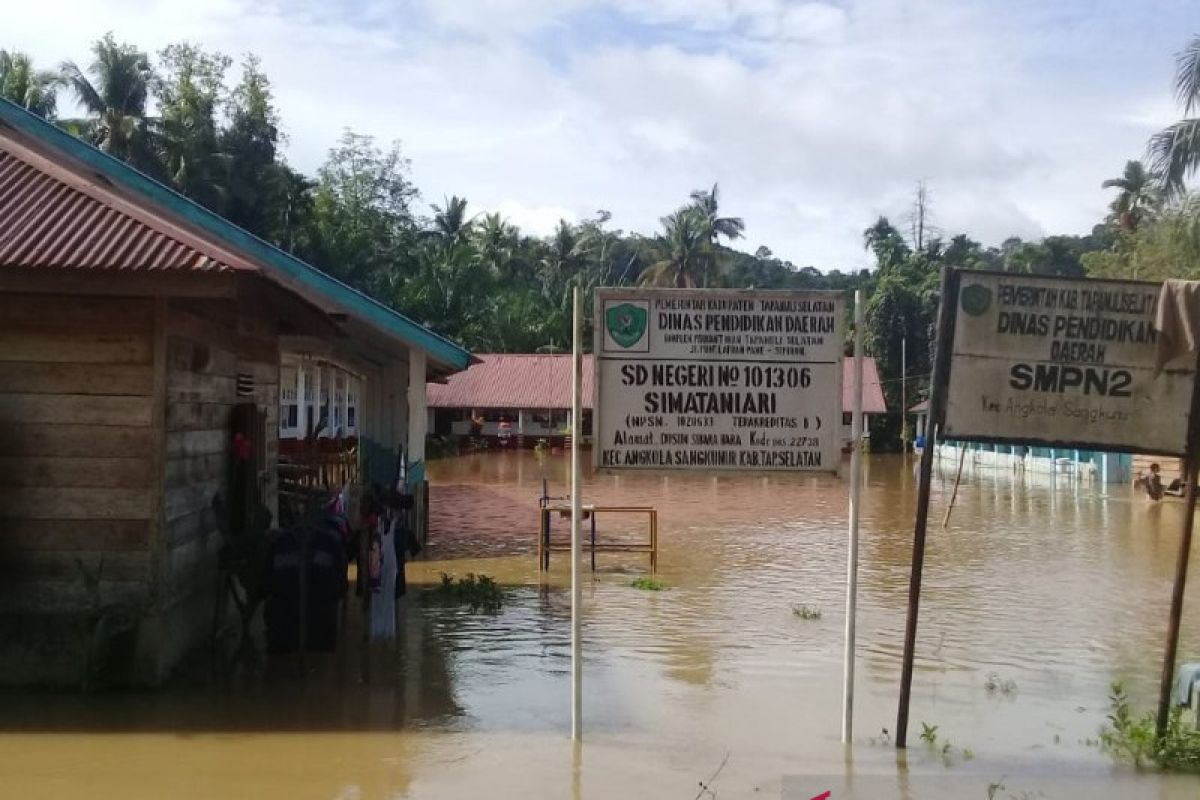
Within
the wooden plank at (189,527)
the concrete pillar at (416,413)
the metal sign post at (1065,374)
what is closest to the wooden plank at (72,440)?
the wooden plank at (189,527)

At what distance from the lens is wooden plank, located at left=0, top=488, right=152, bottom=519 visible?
25.7 ft

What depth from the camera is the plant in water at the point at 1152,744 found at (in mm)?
6672

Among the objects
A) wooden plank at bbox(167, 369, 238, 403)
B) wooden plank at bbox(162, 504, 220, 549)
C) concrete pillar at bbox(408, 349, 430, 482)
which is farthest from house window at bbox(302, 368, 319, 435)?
wooden plank at bbox(162, 504, 220, 549)

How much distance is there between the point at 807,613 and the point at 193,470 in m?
6.38

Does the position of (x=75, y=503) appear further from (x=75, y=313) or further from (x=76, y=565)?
(x=75, y=313)

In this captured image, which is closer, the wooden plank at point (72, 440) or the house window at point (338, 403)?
the wooden plank at point (72, 440)

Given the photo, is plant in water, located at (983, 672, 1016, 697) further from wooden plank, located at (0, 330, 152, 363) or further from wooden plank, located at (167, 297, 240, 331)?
wooden plank, located at (0, 330, 152, 363)

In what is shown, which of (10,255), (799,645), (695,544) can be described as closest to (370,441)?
(695,544)

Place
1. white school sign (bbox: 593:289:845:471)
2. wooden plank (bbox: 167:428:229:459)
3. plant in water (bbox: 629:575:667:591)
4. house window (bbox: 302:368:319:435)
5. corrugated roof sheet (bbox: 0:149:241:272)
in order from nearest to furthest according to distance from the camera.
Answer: white school sign (bbox: 593:289:845:471)
corrugated roof sheet (bbox: 0:149:241:272)
wooden plank (bbox: 167:428:229:459)
plant in water (bbox: 629:575:667:591)
house window (bbox: 302:368:319:435)

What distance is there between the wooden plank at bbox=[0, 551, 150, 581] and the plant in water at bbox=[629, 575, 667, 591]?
681 cm

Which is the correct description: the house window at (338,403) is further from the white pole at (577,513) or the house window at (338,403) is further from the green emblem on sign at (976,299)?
the green emblem on sign at (976,299)

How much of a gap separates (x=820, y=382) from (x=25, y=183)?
19.3ft

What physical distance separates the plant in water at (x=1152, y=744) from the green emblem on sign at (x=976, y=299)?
100 inches

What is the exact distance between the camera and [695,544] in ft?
59.9
